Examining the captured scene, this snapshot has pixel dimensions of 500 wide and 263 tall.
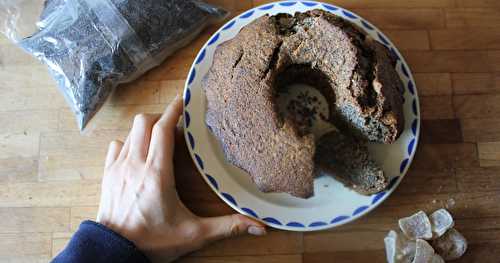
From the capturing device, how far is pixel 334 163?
146cm

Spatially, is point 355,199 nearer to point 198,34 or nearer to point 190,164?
point 190,164

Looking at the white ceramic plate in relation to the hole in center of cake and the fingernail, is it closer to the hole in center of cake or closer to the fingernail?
the fingernail

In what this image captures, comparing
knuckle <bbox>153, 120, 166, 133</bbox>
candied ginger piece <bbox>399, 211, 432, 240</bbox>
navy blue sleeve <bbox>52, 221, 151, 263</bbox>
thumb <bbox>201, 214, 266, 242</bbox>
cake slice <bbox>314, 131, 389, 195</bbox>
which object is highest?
cake slice <bbox>314, 131, 389, 195</bbox>

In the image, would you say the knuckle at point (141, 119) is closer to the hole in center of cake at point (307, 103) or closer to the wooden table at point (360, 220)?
the wooden table at point (360, 220)

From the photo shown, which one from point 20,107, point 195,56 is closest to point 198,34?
point 195,56

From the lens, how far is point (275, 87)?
1397 millimetres

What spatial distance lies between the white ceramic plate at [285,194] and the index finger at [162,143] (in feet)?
0.20

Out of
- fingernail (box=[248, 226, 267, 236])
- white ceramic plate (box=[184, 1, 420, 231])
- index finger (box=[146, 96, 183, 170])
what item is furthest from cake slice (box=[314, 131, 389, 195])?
index finger (box=[146, 96, 183, 170])

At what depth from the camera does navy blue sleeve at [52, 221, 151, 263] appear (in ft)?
4.29

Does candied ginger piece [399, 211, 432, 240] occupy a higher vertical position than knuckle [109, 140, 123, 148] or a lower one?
higher

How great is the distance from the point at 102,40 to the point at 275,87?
608 millimetres

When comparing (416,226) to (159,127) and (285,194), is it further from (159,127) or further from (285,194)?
(159,127)

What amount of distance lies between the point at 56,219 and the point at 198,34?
2.68 feet

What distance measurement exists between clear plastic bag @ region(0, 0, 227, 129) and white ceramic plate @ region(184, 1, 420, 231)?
15 cm
